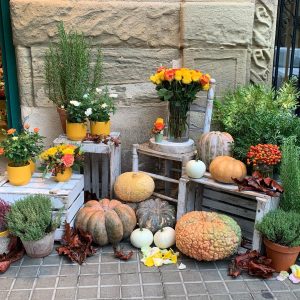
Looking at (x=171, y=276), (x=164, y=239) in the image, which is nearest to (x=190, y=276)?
(x=171, y=276)

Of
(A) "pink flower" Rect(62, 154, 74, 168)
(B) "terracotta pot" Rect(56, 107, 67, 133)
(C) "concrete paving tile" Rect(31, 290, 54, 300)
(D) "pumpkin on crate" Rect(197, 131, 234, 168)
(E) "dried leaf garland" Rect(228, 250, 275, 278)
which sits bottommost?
(C) "concrete paving tile" Rect(31, 290, 54, 300)

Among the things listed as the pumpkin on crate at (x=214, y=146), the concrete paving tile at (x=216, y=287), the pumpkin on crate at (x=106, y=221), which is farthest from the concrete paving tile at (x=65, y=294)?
the pumpkin on crate at (x=214, y=146)

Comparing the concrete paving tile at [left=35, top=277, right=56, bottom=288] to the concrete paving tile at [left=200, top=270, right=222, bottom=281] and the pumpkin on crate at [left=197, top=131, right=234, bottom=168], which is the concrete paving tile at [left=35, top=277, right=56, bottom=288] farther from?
the pumpkin on crate at [left=197, top=131, right=234, bottom=168]

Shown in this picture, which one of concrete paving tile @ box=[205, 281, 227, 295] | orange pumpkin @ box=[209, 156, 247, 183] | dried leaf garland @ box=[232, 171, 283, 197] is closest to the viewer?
concrete paving tile @ box=[205, 281, 227, 295]

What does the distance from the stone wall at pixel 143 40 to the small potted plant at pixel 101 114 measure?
298mm

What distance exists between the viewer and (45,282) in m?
2.93

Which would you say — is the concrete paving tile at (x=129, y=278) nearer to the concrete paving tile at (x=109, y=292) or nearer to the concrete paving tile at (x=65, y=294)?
the concrete paving tile at (x=109, y=292)

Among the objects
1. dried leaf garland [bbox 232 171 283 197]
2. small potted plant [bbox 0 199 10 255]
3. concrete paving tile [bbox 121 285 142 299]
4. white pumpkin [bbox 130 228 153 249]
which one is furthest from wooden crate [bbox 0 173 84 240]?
dried leaf garland [bbox 232 171 283 197]

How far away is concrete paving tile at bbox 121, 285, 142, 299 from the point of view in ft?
9.21

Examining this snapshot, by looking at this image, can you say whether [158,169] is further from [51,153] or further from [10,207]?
[10,207]

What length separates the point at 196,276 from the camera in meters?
3.05

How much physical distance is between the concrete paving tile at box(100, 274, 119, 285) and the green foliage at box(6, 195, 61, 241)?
1.80ft

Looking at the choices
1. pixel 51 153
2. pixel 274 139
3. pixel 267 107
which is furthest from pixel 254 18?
pixel 51 153

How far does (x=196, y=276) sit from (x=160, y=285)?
0.29 m
